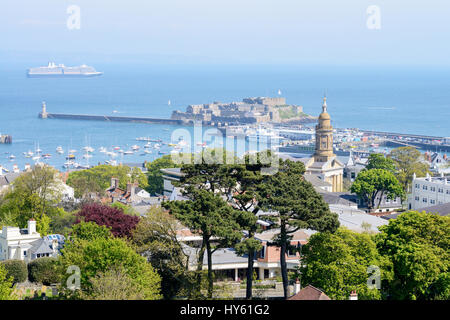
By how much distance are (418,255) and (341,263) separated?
1.94 meters

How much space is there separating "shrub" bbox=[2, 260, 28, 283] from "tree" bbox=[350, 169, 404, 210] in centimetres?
2078

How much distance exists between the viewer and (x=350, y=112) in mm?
158625

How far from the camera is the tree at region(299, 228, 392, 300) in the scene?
62.7 feet

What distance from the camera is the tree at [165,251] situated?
2075 cm

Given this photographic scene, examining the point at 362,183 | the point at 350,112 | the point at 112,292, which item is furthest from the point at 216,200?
the point at 350,112

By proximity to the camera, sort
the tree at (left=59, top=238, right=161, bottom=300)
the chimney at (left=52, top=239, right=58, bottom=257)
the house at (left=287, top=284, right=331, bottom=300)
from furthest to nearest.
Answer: the chimney at (left=52, top=239, right=58, bottom=257), the tree at (left=59, top=238, right=161, bottom=300), the house at (left=287, top=284, right=331, bottom=300)

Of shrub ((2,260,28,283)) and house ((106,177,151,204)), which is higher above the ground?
shrub ((2,260,28,283))

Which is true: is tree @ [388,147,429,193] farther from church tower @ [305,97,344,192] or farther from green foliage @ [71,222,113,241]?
green foliage @ [71,222,113,241]

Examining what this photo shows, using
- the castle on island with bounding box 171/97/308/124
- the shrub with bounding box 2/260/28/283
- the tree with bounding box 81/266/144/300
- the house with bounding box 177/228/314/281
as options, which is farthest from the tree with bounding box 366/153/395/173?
the castle on island with bounding box 171/97/308/124

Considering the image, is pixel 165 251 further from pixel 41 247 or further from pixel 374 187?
pixel 374 187

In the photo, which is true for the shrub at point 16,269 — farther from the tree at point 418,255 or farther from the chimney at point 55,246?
the tree at point 418,255

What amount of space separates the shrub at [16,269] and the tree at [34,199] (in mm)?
5155

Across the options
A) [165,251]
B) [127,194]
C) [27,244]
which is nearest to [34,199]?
[27,244]

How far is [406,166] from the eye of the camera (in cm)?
4594
